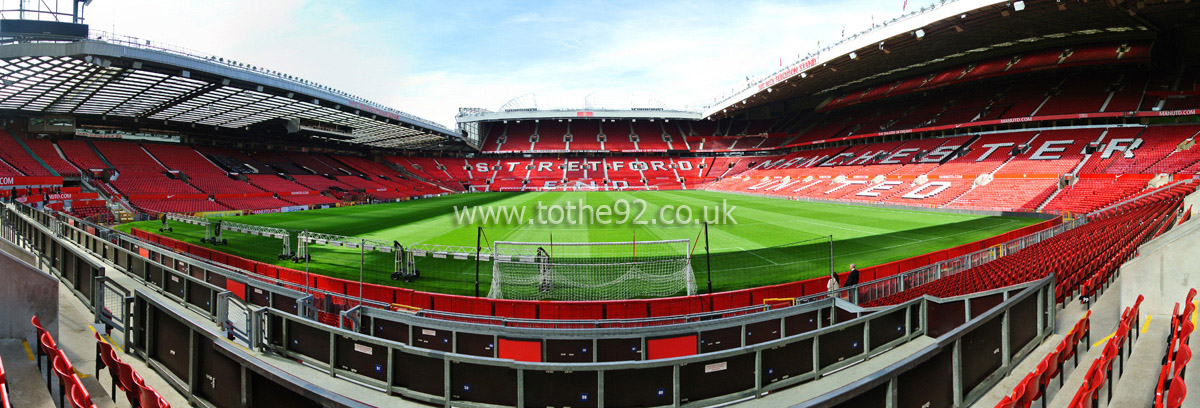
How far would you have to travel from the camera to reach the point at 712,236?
19.0 meters

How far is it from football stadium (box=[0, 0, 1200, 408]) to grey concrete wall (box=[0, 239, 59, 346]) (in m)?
0.04

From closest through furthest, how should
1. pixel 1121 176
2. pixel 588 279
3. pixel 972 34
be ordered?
1. pixel 588 279
2. pixel 1121 176
3. pixel 972 34

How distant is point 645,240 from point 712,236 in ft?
9.62

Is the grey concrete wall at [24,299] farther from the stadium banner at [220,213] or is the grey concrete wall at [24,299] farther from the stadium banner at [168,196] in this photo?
the stadium banner at [168,196]

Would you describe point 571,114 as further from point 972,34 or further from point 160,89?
point 972,34

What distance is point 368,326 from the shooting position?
716 cm

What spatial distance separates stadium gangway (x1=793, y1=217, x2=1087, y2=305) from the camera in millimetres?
8836

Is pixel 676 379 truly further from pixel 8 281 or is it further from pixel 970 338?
pixel 8 281

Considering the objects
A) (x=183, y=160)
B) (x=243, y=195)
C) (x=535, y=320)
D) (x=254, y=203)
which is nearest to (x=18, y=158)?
(x=183, y=160)

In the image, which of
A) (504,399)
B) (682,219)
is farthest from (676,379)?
(682,219)

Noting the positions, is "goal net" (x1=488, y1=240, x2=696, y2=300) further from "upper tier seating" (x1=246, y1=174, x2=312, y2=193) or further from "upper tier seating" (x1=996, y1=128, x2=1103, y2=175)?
"upper tier seating" (x1=246, y1=174, x2=312, y2=193)

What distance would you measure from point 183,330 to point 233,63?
2733 cm

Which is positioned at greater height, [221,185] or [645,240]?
[221,185]

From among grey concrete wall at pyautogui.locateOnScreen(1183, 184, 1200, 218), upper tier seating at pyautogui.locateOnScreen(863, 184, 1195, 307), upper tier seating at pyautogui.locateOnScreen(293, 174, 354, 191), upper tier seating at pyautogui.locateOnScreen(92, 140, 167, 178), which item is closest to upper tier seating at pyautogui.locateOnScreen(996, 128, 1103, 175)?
grey concrete wall at pyautogui.locateOnScreen(1183, 184, 1200, 218)
